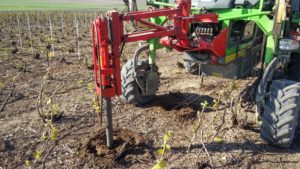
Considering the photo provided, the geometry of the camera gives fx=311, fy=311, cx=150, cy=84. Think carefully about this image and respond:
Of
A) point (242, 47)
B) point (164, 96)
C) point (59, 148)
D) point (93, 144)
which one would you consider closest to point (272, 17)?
point (242, 47)

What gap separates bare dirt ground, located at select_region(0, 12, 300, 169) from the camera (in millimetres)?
4121

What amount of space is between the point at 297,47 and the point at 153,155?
8.48 ft

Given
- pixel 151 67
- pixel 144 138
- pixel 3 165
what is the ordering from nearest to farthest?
pixel 3 165, pixel 144 138, pixel 151 67

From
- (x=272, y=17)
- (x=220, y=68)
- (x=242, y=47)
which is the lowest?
(x=220, y=68)

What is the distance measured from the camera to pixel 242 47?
19.2 feet

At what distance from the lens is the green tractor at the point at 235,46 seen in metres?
4.22

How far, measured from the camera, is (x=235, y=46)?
5.58 meters

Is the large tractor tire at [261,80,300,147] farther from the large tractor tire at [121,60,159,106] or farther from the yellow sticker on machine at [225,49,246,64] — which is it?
the large tractor tire at [121,60,159,106]

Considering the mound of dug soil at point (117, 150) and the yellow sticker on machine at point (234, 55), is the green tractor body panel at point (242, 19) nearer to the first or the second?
the yellow sticker on machine at point (234, 55)

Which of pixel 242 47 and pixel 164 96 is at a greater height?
pixel 242 47

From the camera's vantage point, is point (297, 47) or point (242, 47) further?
point (242, 47)

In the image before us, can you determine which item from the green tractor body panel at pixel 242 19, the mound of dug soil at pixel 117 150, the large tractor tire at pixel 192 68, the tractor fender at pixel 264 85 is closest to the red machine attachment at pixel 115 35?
the green tractor body panel at pixel 242 19

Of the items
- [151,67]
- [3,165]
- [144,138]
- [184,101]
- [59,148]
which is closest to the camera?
[3,165]

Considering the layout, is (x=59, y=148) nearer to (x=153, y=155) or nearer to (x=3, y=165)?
(x=3, y=165)
